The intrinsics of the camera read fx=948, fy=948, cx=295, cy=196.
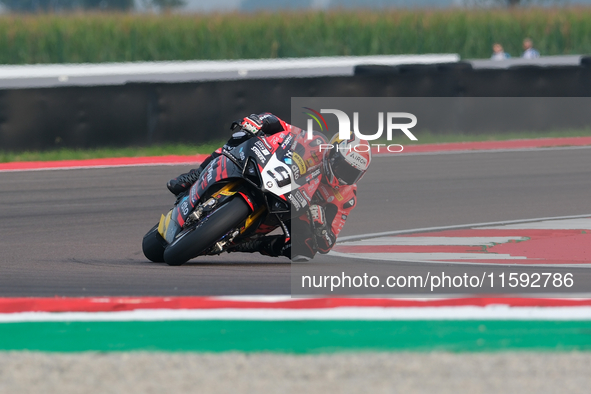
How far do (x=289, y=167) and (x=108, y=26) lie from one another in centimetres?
2204

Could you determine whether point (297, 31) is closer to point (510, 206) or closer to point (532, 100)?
point (532, 100)

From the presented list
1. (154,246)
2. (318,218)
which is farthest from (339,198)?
(154,246)

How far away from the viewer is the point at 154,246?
745 cm

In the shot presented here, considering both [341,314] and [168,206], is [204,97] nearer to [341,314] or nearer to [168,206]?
[168,206]

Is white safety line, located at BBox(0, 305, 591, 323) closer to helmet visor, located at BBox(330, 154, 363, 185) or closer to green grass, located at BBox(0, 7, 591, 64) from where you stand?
helmet visor, located at BBox(330, 154, 363, 185)

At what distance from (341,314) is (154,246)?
8.41ft

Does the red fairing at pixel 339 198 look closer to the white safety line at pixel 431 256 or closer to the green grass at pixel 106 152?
the white safety line at pixel 431 256

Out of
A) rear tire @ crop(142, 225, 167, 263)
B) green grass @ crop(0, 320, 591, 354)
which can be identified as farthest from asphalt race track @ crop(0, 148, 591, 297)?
green grass @ crop(0, 320, 591, 354)

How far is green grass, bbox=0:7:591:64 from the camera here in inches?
1063

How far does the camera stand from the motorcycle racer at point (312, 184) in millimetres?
6480

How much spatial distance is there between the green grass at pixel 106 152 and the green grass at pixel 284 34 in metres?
12.6

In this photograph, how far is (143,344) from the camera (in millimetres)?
4977

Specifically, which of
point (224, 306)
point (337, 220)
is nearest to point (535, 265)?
Result: point (337, 220)

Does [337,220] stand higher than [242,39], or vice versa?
[337,220]
